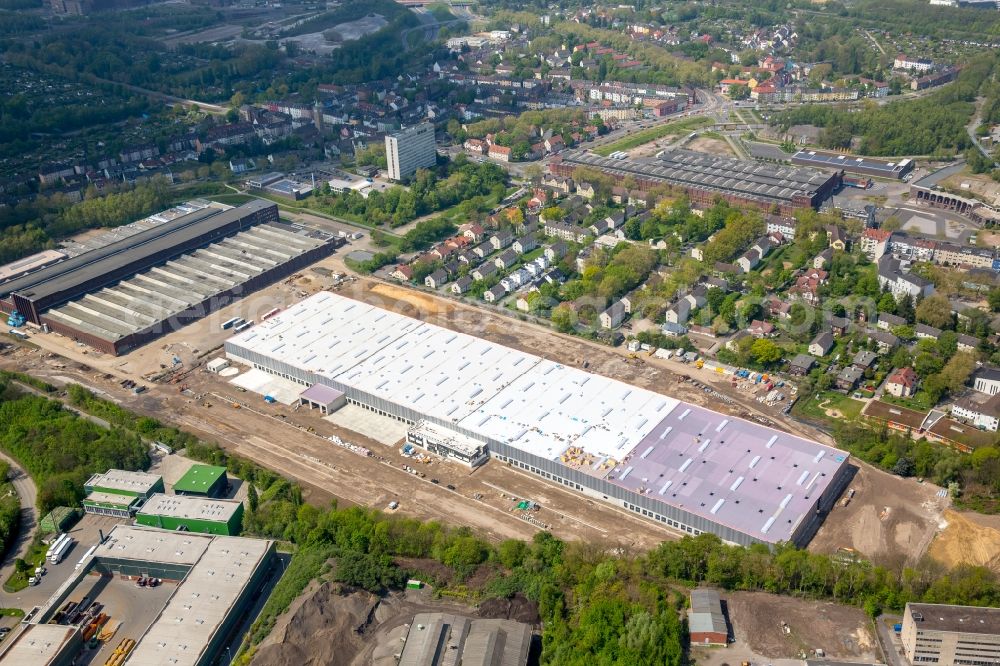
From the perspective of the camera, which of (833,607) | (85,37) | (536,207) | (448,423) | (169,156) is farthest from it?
(85,37)

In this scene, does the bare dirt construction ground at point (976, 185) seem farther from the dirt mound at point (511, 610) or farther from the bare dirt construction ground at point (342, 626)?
the bare dirt construction ground at point (342, 626)

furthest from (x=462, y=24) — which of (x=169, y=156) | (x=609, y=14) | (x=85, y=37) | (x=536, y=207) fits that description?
(x=536, y=207)

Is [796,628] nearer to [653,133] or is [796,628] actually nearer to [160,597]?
[160,597]

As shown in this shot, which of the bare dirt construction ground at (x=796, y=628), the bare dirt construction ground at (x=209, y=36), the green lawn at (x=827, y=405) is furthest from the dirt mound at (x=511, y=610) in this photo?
the bare dirt construction ground at (x=209, y=36)

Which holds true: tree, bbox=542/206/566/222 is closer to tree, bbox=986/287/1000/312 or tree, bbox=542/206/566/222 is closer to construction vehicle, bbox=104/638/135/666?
tree, bbox=986/287/1000/312

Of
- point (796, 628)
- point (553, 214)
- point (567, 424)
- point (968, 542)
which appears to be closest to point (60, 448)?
point (567, 424)

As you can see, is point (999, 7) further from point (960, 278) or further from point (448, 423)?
point (448, 423)

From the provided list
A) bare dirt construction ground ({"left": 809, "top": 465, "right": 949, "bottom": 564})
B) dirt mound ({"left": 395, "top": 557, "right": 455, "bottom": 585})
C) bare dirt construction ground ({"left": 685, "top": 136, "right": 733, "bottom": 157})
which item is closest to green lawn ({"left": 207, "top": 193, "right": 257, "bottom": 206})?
bare dirt construction ground ({"left": 685, "top": 136, "right": 733, "bottom": 157})
